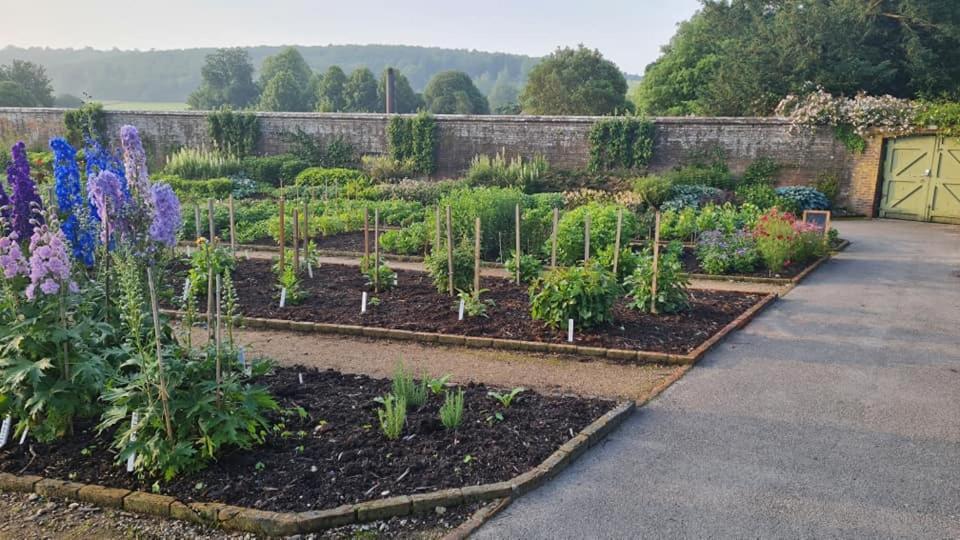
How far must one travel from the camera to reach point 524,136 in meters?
22.0

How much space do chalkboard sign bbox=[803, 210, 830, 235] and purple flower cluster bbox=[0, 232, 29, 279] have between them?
37.7 ft

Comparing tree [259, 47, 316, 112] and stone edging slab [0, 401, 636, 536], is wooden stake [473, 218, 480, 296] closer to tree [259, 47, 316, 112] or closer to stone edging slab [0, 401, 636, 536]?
stone edging slab [0, 401, 636, 536]

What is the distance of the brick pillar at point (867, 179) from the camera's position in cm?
1800

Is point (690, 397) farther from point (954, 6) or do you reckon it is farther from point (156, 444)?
point (954, 6)

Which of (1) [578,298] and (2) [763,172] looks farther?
(2) [763,172]

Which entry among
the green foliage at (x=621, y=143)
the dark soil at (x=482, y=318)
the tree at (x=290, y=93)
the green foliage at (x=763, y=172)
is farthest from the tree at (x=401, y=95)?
the dark soil at (x=482, y=318)

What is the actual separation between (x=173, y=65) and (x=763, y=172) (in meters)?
88.1

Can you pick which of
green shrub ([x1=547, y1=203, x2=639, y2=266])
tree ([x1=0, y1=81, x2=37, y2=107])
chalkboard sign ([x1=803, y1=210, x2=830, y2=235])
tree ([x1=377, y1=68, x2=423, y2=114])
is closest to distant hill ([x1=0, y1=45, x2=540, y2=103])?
tree ([x1=377, y1=68, x2=423, y2=114])

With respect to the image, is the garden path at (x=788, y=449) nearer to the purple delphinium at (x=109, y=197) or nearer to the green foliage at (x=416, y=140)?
the purple delphinium at (x=109, y=197)

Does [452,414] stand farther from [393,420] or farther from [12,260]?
[12,260]

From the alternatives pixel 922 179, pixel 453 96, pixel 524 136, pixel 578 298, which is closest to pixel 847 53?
pixel 922 179

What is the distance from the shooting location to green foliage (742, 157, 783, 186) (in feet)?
62.0

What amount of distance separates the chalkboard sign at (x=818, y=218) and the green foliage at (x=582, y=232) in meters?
3.13

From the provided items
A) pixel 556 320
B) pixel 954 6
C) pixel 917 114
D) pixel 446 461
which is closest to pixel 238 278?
pixel 556 320
